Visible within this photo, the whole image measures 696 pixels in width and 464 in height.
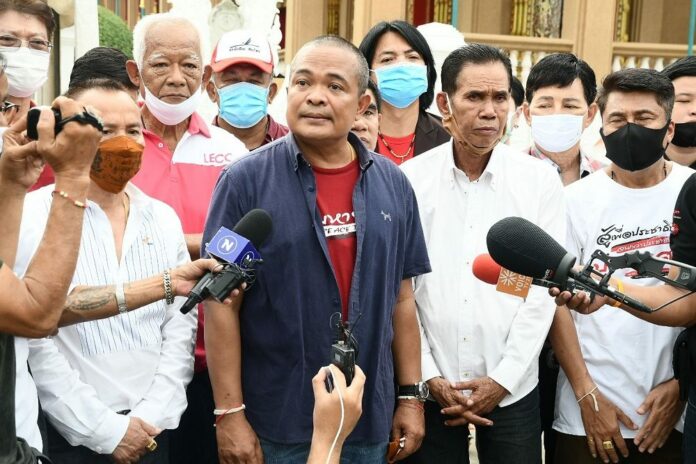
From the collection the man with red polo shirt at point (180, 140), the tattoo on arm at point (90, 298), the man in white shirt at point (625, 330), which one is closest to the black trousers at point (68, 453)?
the tattoo on arm at point (90, 298)

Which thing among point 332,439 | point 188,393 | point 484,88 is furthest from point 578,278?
point 188,393

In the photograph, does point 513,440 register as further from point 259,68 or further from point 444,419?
point 259,68

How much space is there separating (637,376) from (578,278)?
1.67 metres

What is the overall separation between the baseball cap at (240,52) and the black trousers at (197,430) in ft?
6.07

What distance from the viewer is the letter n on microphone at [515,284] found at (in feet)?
10.8

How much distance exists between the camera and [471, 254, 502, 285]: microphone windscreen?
3.41 metres

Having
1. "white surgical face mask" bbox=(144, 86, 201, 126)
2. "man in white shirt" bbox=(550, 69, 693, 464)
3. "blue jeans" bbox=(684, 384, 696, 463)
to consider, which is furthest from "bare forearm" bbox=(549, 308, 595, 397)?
"white surgical face mask" bbox=(144, 86, 201, 126)

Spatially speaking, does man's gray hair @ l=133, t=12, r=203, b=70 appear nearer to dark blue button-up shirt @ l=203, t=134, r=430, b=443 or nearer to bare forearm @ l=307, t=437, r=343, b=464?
dark blue button-up shirt @ l=203, t=134, r=430, b=443

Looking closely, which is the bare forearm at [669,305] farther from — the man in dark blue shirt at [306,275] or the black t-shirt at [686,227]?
the man in dark blue shirt at [306,275]

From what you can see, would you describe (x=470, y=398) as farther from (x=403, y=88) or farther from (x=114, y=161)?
(x=403, y=88)

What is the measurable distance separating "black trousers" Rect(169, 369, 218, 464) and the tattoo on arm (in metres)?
0.83

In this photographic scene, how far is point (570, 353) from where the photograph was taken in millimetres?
4309

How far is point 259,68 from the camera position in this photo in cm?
516

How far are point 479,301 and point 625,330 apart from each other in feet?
2.34
